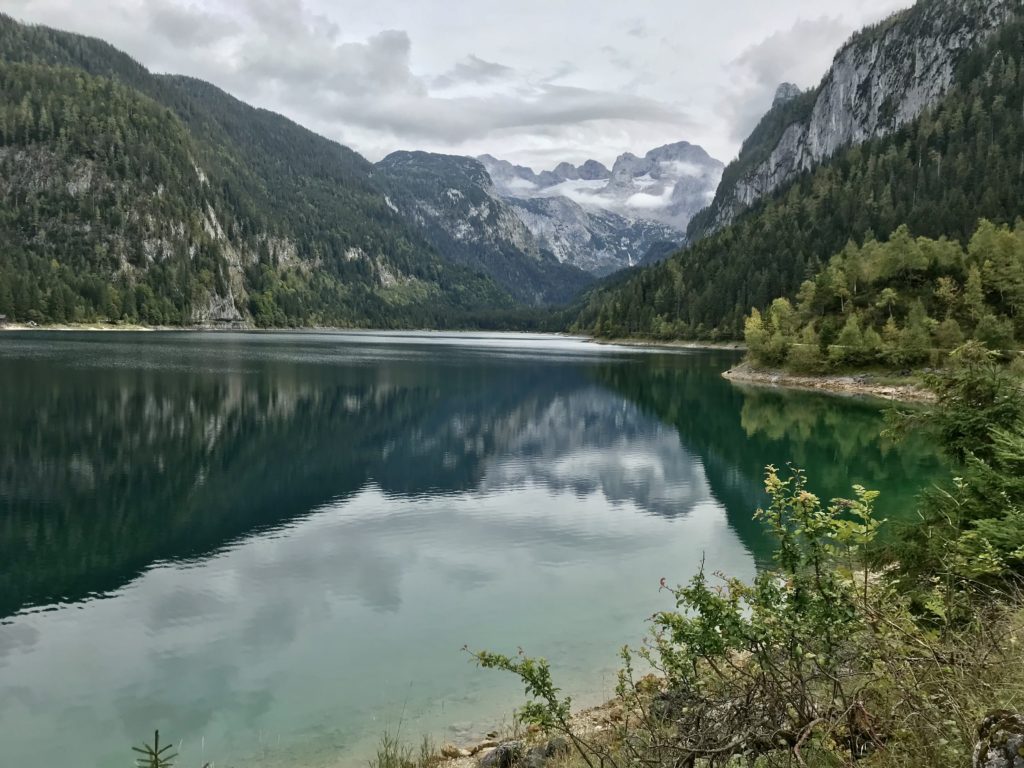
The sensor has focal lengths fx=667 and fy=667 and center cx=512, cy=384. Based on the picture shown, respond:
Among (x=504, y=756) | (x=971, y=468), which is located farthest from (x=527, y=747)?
(x=971, y=468)

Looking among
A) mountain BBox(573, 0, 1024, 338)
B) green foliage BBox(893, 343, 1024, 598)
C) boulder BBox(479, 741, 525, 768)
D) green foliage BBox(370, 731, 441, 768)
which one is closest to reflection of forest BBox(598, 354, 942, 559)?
green foliage BBox(893, 343, 1024, 598)

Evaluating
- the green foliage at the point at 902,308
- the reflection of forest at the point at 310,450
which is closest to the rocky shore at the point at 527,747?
the reflection of forest at the point at 310,450

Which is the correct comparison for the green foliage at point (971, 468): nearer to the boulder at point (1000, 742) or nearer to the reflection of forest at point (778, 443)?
the boulder at point (1000, 742)

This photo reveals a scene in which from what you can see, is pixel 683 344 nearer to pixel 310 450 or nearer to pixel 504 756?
pixel 310 450

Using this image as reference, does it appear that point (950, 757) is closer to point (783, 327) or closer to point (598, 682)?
point (598, 682)

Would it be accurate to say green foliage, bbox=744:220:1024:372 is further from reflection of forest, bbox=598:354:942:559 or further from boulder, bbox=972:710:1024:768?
boulder, bbox=972:710:1024:768

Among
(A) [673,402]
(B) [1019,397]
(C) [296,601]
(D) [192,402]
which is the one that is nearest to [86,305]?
(D) [192,402]

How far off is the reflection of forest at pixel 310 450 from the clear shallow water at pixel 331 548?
0.74 feet

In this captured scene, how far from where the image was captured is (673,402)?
225ft

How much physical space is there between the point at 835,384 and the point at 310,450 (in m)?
65.8

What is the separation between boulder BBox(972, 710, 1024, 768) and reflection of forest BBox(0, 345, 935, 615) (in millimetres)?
20737

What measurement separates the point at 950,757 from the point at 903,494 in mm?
31789

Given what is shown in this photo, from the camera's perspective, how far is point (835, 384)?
81.6m

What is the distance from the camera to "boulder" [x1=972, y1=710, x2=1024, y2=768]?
14.4ft
